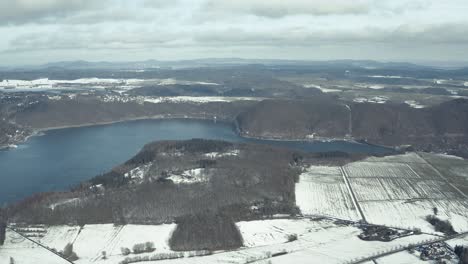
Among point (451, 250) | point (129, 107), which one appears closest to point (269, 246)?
point (451, 250)

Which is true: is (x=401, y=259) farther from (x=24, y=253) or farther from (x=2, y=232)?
(x=2, y=232)

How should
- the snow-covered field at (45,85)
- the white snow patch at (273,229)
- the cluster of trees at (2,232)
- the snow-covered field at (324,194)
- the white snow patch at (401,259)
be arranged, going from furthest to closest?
the snow-covered field at (45,85), the snow-covered field at (324,194), the white snow patch at (273,229), the cluster of trees at (2,232), the white snow patch at (401,259)

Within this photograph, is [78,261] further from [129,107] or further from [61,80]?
[61,80]

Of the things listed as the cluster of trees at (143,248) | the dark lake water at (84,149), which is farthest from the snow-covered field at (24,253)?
the dark lake water at (84,149)

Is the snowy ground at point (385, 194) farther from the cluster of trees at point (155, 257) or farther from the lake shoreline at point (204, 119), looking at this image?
the lake shoreline at point (204, 119)

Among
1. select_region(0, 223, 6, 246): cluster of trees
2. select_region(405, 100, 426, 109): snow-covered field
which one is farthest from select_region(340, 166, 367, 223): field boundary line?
select_region(405, 100, 426, 109): snow-covered field

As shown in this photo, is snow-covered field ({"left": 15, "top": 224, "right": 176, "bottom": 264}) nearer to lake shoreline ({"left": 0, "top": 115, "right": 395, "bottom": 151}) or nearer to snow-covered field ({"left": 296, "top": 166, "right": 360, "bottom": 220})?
snow-covered field ({"left": 296, "top": 166, "right": 360, "bottom": 220})
